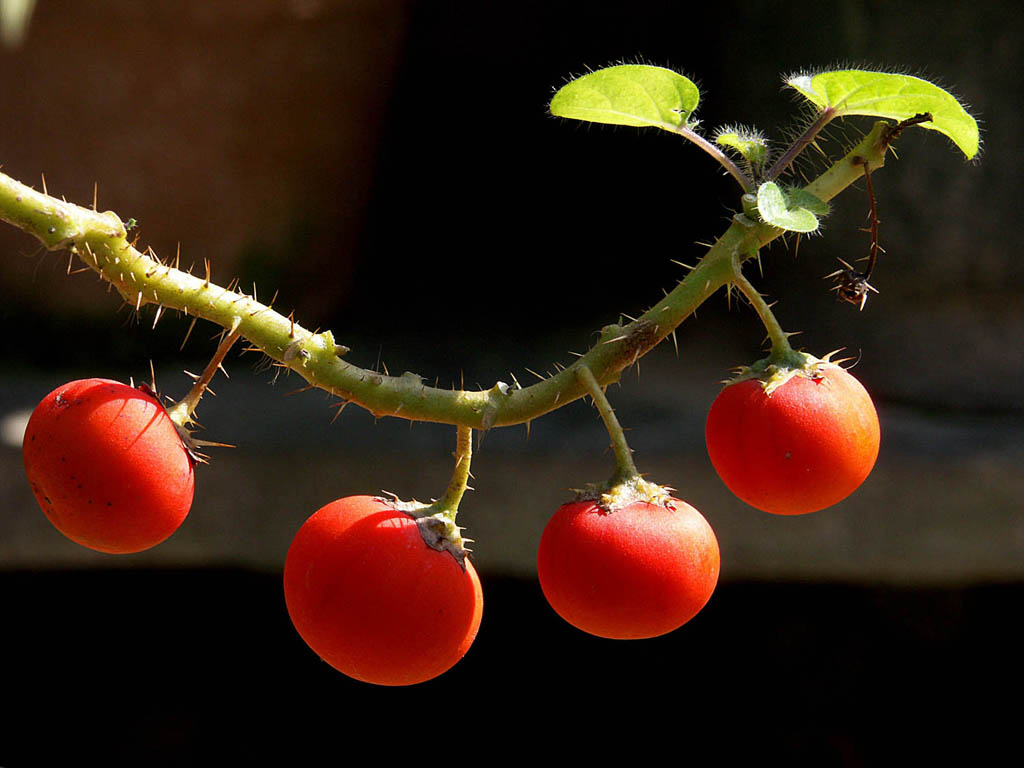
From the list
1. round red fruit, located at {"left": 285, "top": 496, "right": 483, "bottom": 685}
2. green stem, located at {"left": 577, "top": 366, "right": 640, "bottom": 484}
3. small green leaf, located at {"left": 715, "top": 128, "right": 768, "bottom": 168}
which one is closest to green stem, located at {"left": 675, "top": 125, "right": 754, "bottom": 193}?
small green leaf, located at {"left": 715, "top": 128, "right": 768, "bottom": 168}

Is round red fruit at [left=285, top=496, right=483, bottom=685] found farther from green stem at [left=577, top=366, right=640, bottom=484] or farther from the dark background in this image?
the dark background

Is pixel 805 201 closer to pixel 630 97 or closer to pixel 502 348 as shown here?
pixel 630 97

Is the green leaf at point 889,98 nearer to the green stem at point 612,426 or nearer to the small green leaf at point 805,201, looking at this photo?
the small green leaf at point 805,201

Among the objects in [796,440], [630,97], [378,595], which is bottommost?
[378,595]

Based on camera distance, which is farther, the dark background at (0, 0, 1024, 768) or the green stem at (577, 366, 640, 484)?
the dark background at (0, 0, 1024, 768)

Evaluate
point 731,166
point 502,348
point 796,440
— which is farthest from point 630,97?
point 502,348

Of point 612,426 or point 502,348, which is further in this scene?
point 502,348
